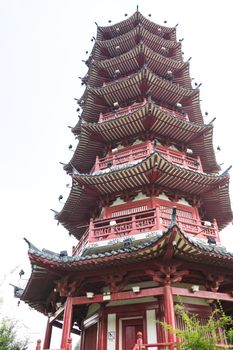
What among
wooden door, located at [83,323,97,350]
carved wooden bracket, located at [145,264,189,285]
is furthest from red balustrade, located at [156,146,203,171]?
wooden door, located at [83,323,97,350]

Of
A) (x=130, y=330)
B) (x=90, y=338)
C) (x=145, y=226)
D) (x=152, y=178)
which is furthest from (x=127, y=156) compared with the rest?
(x=90, y=338)

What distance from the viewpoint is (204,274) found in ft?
33.9

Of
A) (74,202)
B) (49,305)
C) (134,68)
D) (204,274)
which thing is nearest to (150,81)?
(134,68)

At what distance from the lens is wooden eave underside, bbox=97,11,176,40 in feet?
66.4

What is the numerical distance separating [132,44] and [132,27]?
1651 mm

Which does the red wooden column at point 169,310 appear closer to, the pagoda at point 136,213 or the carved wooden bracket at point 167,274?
the pagoda at point 136,213

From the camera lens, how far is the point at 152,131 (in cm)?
1554

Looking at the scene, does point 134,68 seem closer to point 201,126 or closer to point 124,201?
point 201,126

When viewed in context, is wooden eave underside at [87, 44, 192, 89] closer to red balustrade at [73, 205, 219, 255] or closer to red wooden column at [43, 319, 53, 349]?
red balustrade at [73, 205, 219, 255]

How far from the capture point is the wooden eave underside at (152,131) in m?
15.0

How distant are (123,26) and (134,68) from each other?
12.3 feet

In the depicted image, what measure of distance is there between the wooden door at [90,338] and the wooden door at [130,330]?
1312mm

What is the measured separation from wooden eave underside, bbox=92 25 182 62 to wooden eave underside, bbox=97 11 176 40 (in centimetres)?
122

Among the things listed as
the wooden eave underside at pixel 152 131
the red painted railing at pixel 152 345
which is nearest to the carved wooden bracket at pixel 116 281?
the red painted railing at pixel 152 345
